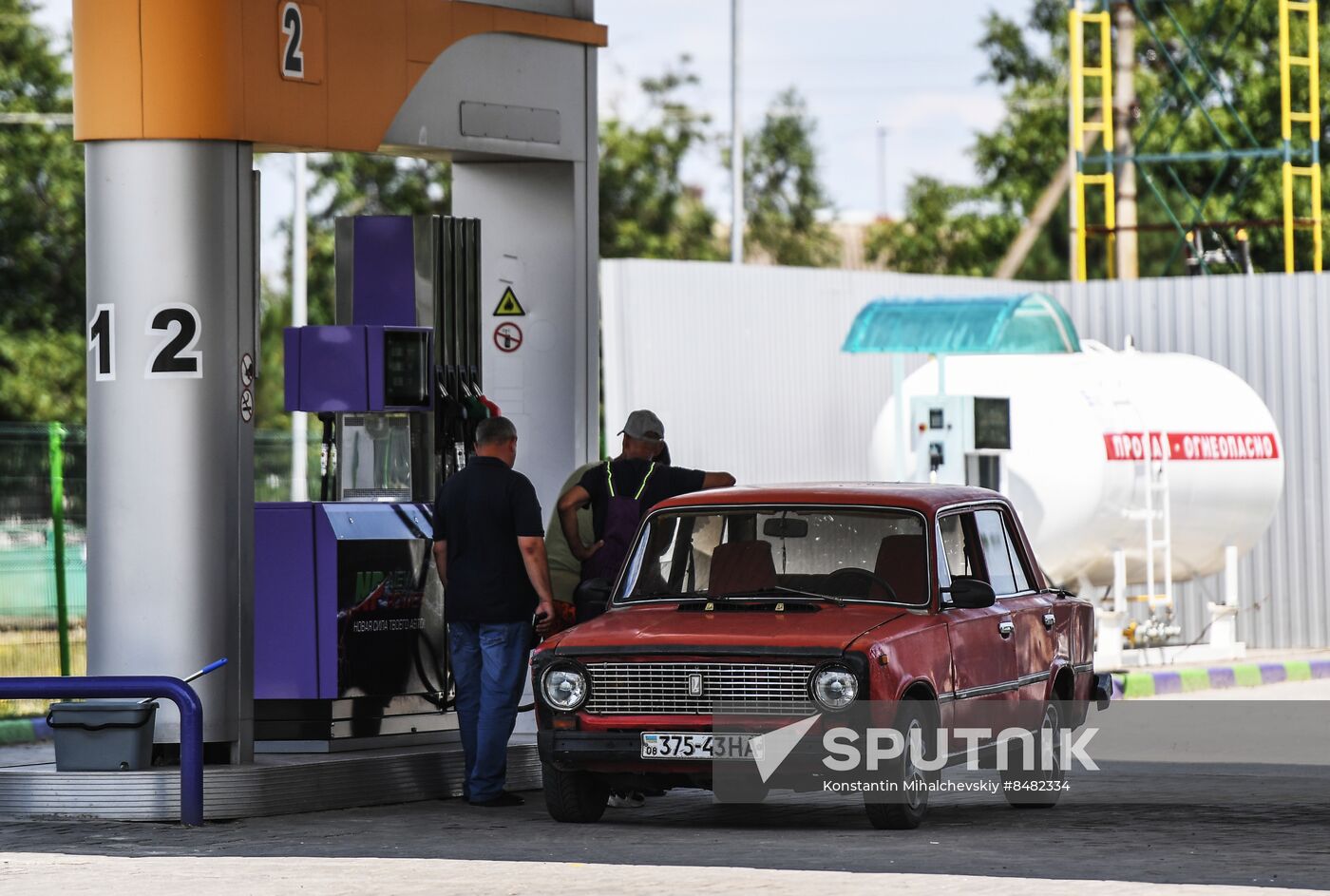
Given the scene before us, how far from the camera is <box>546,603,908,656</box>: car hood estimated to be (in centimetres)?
1042

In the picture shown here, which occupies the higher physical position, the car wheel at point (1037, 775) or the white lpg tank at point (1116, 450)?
the white lpg tank at point (1116, 450)

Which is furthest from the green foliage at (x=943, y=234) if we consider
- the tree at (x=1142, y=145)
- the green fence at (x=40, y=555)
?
the green fence at (x=40, y=555)

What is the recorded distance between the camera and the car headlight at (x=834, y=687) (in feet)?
33.6

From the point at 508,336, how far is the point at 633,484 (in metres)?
2.18

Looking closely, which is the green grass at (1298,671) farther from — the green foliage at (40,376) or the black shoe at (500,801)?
the green foliage at (40,376)

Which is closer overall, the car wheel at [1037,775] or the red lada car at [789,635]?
the red lada car at [789,635]

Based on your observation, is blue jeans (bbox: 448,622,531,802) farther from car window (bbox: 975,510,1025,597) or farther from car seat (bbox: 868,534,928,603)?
car window (bbox: 975,510,1025,597)

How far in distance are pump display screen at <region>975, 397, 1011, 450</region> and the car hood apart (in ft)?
33.0

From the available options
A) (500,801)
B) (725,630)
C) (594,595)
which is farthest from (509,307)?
(725,630)

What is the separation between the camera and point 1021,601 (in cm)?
1212

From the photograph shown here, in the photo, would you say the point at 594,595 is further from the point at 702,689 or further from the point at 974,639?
the point at 974,639

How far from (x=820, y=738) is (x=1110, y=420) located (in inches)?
471

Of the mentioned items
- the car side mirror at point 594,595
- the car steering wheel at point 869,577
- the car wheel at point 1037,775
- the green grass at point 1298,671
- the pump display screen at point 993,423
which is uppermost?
the pump display screen at point 993,423

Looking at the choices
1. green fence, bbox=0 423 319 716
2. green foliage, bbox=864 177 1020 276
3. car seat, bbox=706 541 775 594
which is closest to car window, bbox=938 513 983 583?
car seat, bbox=706 541 775 594
